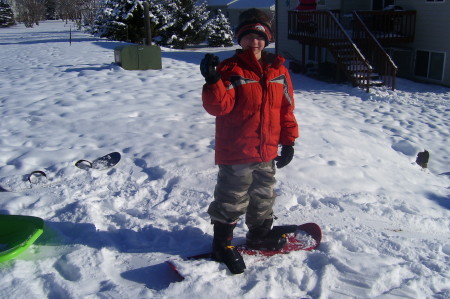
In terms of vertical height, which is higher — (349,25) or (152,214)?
(349,25)

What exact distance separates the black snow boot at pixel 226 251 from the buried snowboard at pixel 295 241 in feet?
0.28

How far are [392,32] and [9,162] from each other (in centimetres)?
1261

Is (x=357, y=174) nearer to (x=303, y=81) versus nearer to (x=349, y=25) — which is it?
(x=303, y=81)

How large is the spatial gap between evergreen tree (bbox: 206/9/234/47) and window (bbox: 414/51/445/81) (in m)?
12.9

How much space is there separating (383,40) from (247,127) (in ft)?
40.1

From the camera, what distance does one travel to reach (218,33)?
24.6 metres

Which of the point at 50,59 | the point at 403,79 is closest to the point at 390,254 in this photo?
the point at 403,79

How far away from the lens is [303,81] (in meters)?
13.4

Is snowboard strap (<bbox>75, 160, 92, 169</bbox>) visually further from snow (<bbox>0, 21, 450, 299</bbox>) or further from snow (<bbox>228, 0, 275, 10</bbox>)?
snow (<bbox>228, 0, 275, 10</bbox>)

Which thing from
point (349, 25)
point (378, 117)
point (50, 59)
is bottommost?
point (378, 117)

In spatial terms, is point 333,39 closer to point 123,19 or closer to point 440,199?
point 440,199

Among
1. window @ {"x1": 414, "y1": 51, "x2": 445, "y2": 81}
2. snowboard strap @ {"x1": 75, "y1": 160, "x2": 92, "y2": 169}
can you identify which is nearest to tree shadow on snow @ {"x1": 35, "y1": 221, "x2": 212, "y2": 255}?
snowboard strap @ {"x1": 75, "y1": 160, "x2": 92, "y2": 169}

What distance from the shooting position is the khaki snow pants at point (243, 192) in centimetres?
285

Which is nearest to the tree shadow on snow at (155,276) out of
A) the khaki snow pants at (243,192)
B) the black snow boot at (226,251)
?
the black snow boot at (226,251)
